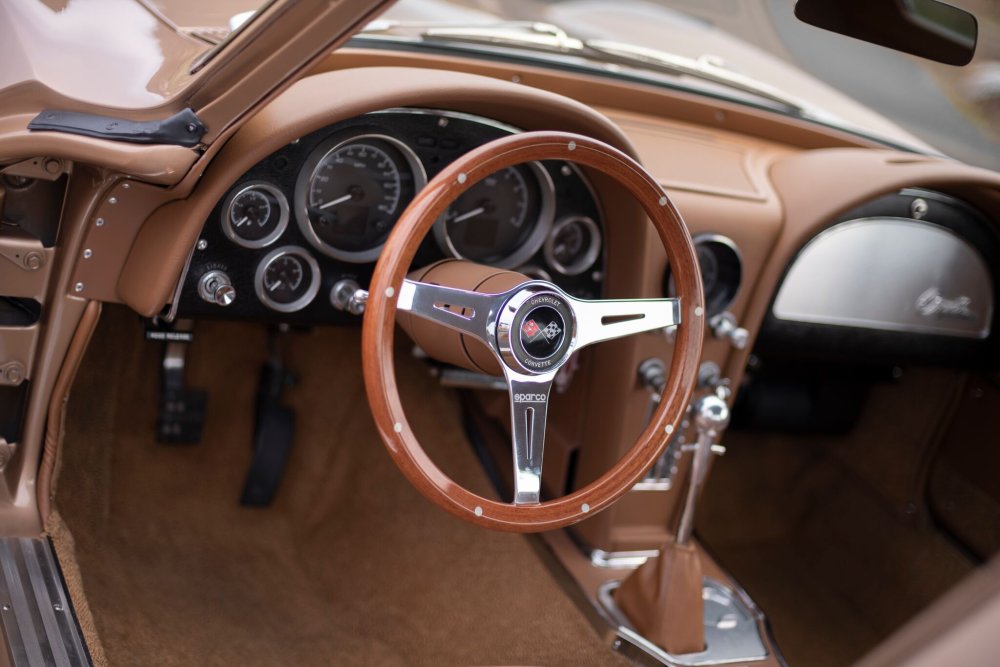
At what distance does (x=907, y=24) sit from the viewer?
1514mm

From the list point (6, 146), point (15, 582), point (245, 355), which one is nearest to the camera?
point (6, 146)

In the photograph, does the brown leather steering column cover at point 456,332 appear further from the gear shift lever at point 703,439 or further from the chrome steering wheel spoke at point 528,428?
the gear shift lever at point 703,439

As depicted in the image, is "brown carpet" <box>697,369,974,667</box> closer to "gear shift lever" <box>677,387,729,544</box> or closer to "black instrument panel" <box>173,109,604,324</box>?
"gear shift lever" <box>677,387,729,544</box>

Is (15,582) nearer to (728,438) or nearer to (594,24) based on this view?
(594,24)

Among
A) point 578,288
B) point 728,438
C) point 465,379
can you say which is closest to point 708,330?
point 578,288

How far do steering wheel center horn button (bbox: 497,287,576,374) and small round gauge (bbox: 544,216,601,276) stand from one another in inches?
22.6

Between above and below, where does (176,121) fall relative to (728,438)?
above

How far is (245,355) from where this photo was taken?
2732mm

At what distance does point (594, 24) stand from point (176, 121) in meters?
1.27

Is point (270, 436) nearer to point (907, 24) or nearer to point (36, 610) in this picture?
point (36, 610)

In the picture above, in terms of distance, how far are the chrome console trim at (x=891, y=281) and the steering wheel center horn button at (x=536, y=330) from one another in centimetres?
94

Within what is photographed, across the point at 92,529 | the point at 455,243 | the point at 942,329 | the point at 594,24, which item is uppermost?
the point at 594,24

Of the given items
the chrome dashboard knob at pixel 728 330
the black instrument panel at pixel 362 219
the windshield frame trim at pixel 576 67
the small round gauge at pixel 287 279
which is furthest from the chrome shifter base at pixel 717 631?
the windshield frame trim at pixel 576 67

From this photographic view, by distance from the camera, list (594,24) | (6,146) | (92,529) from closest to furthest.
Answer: (6,146) < (92,529) < (594,24)
